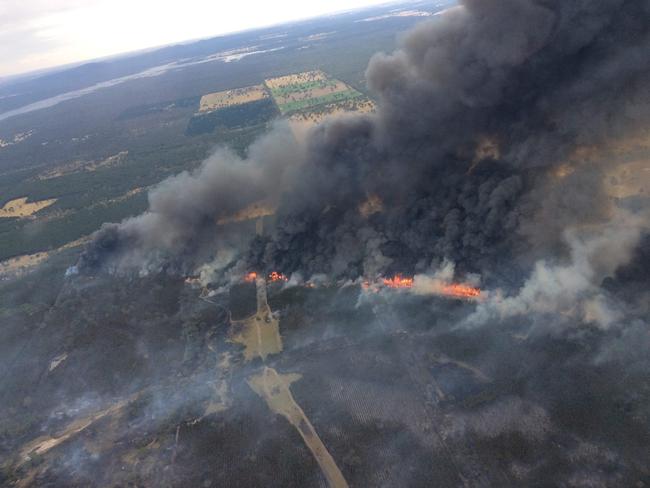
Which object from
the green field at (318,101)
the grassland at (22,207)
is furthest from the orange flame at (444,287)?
the green field at (318,101)

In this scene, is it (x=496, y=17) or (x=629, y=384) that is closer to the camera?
(x=629, y=384)

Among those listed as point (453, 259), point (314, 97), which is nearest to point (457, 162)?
point (453, 259)

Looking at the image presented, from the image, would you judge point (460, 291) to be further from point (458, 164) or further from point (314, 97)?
point (314, 97)

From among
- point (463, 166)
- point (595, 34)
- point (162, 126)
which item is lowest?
point (162, 126)

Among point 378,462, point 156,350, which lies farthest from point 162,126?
point 378,462

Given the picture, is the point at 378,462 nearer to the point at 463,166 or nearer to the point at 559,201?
the point at 559,201

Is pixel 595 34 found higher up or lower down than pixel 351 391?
higher up

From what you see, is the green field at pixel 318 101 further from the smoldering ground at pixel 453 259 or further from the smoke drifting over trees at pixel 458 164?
Answer: the smoke drifting over trees at pixel 458 164

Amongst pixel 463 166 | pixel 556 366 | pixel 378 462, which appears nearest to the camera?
pixel 378 462
